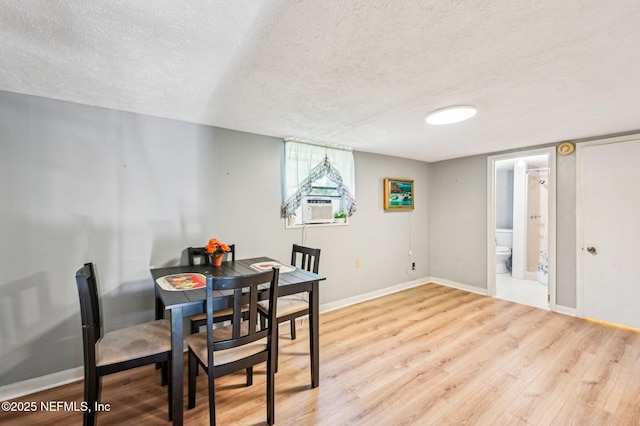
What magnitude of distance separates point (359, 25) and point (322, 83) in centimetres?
63

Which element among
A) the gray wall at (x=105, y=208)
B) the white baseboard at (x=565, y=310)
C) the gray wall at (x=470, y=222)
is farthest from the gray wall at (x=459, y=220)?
the gray wall at (x=105, y=208)

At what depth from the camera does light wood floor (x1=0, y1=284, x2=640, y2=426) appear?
1845 millimetres

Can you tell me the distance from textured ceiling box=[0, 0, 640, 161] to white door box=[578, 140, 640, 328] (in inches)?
28.5

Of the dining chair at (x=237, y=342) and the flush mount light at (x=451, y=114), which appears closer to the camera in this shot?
the dining chair at (x=237, y=342)

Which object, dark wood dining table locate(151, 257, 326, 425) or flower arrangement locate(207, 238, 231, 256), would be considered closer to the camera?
dark wood dining table locate(151, 257, 326, 425)

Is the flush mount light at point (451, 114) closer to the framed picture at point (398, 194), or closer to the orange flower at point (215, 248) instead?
the framed picture at point (398, 194)

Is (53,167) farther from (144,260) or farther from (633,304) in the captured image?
(633,304)

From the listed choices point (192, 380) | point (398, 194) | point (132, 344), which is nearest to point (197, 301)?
point (132, 344)

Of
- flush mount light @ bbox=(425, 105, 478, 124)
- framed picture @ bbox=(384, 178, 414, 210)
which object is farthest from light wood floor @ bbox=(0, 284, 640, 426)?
flush mount light @ bbox=(425, 105, 478, 124)

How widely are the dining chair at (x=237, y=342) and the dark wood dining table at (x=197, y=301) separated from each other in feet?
0.42

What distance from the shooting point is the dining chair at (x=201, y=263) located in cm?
240

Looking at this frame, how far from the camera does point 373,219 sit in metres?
4.24

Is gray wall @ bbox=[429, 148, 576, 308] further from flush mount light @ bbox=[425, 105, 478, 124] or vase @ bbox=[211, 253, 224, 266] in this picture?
vase @ bbox=[211, 253, 224, 266]

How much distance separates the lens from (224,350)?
171 cm
